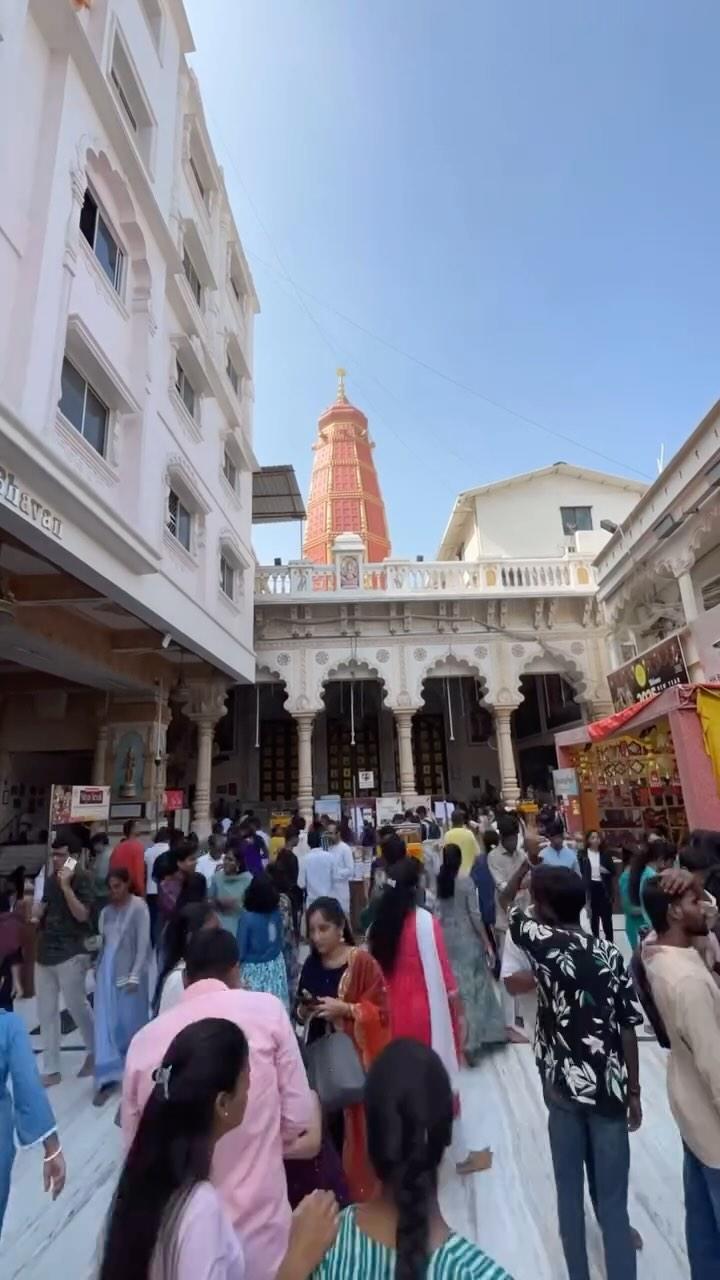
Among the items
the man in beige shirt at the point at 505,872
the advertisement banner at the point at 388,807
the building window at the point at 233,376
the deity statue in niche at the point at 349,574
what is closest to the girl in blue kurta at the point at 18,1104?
the man in beige shirt at the point at 505,872

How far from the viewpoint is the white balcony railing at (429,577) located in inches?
608

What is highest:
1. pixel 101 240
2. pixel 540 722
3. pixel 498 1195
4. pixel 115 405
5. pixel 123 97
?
pixel 123 97

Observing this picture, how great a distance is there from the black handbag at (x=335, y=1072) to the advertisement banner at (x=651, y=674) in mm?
8051

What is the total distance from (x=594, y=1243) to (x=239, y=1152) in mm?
1869

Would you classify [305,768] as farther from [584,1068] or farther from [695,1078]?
[695,1078]

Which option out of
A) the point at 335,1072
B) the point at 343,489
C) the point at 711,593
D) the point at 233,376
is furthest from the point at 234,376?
the point at 343,489

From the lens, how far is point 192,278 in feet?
37.0

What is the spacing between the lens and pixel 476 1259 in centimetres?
95

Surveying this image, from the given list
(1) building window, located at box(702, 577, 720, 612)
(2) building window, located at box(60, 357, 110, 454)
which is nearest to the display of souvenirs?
(1) building window, located at box(702, 577, 720, 612)

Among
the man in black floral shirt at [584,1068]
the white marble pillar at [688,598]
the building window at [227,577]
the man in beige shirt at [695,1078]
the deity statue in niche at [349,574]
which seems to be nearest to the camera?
the man in beige shirt at [695,1078]

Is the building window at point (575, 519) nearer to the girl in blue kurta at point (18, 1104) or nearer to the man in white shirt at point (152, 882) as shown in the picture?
the man in white shirt at point (152, 882)

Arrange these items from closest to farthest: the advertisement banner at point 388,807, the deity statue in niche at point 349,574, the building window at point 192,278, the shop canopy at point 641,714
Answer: the shop canopy at point 641,714, the building window at point 192,278, the advertisement banner at point 388,807, the deity statue in niche at point 349,574

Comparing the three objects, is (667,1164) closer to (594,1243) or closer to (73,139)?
(594,1243)

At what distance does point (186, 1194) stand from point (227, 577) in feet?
41.0
